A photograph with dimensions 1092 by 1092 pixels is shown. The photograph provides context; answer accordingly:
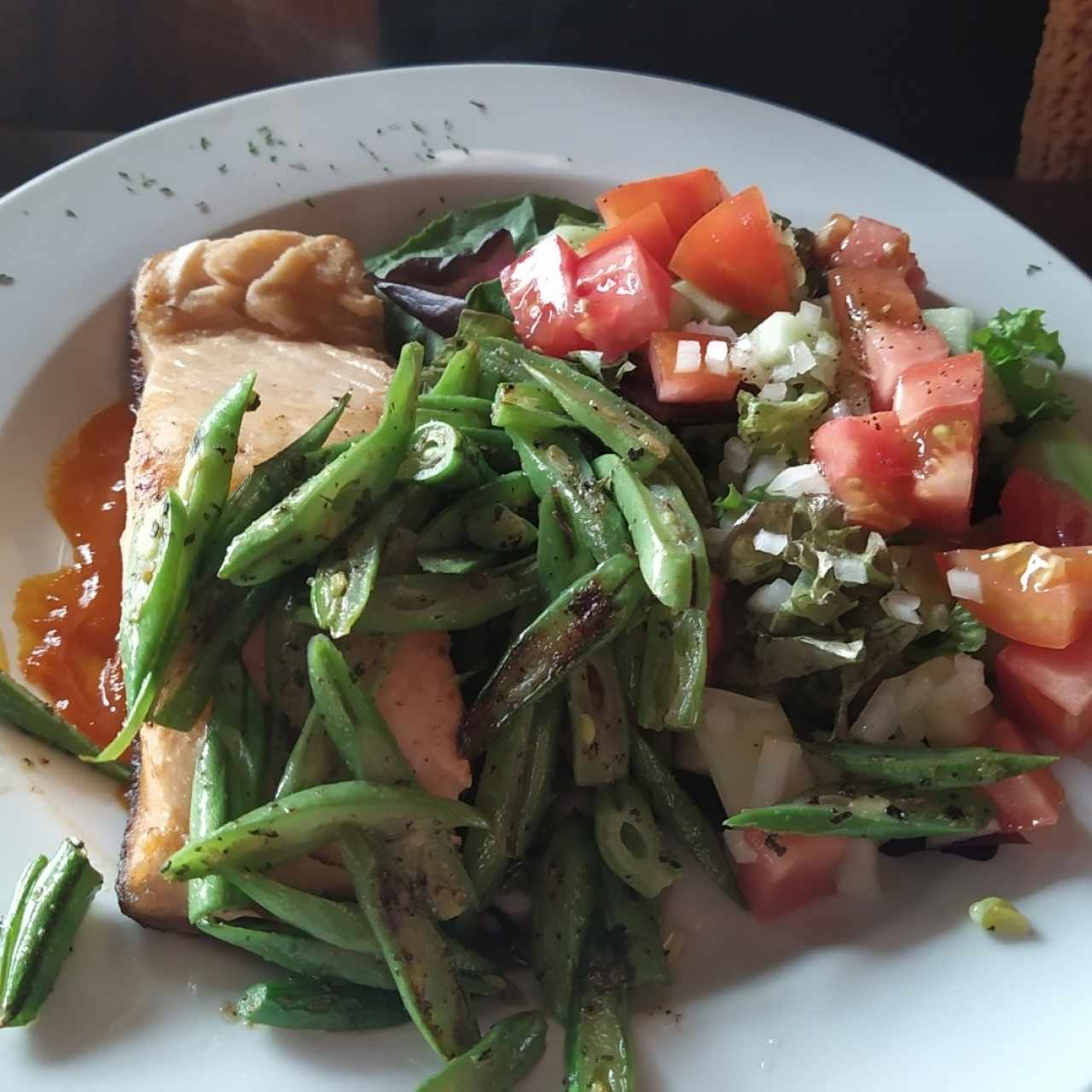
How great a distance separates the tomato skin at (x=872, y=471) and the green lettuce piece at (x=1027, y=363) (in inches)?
19.8

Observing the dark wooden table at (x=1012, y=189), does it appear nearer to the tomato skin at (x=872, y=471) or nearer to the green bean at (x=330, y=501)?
the tomato skin at (x=872, y=471)

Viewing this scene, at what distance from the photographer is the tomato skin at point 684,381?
2924 mm

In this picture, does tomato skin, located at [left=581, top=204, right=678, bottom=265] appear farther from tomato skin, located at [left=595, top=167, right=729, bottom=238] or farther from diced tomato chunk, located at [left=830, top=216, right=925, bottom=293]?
diced tomato chunk, located at [left=830, top=216, right=925, bottom=293]

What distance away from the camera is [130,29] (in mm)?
4949

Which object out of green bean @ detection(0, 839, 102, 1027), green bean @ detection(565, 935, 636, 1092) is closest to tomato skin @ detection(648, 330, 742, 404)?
green bean @ detection(565, 935, 636, 1092)

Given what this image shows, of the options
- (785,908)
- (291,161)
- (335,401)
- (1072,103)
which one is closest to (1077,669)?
(785,908)

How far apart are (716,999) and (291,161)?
308 cm

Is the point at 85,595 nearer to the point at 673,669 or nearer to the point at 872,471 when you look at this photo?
the point at 673,669

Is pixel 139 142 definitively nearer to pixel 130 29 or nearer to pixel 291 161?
pixel 291 161

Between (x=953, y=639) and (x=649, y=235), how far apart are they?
142cm

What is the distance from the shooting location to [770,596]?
2668 millimetres

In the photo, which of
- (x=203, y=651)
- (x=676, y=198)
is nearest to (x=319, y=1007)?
(x=203, y=651)

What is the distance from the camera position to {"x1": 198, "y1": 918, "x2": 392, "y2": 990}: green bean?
223 centimetres

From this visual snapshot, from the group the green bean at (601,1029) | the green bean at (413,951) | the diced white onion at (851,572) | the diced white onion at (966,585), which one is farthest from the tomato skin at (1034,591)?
the green bean at (413,951)
